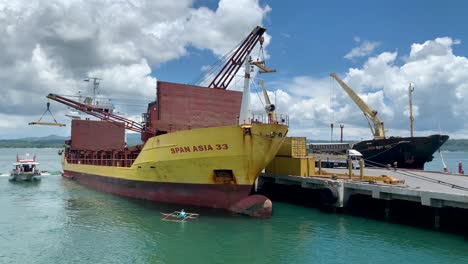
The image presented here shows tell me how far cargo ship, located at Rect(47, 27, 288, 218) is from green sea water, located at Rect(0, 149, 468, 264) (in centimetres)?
109

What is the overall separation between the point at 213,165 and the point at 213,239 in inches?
191

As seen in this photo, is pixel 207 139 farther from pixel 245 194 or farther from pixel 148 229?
pixel 148 229

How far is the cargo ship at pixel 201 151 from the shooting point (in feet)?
59.8

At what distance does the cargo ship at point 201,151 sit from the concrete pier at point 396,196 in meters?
3.98

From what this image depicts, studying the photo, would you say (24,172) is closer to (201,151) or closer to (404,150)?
(201,151)

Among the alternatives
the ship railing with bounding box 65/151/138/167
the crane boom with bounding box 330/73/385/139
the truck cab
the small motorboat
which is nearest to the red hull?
the ship railing with bounding box 65/151/138/167

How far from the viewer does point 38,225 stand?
17625 mm

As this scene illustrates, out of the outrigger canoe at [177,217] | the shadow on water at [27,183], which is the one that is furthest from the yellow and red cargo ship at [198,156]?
the shadow on water at [27,183]

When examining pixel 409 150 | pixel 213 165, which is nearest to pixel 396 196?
pixel 213 165

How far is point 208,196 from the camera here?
19406 millimetres

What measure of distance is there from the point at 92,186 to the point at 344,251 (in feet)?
85.4

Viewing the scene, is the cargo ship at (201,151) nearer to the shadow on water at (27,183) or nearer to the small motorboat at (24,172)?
the shadow on water at (27,183)

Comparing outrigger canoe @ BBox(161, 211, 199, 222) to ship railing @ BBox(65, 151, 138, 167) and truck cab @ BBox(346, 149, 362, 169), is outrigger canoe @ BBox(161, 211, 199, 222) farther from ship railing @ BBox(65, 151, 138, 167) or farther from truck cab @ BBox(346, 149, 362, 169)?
truck cab @ BBox(346, 149, 362, 169)

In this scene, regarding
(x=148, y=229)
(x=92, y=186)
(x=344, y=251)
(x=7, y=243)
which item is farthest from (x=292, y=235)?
(x=92, y=186)
